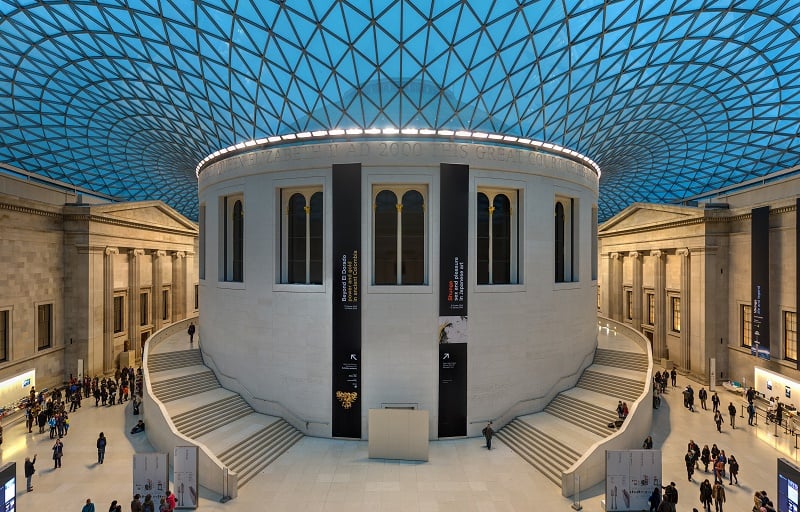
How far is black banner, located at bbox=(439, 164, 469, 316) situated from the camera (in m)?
21.4

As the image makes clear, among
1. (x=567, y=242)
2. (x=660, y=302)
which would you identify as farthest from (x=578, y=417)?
(x=660, y=302)

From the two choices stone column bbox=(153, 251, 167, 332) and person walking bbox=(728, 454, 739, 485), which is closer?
person walking bbox=(728, 454, 739, 485)

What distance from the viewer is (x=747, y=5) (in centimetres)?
2003

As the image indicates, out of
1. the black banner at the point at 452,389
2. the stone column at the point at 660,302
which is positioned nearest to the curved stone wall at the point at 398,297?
the black banner at the point at 452,389

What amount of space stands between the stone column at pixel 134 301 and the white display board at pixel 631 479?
37.8m

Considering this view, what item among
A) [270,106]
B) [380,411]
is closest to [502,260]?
[380,411]

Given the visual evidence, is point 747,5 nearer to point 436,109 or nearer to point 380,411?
point 436,109

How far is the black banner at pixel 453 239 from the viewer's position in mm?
21438

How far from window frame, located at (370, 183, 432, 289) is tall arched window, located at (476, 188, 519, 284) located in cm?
311

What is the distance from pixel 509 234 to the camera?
23.9m

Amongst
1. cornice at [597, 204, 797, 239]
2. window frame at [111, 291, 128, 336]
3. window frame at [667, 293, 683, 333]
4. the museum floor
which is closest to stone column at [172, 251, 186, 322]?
window frame at [111, 291, 128, 336]

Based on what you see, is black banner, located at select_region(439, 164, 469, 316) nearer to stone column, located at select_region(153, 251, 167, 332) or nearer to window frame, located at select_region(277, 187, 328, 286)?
window frame, located at select_region(277, 187, 328, 286)

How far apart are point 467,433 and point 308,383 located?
8695 mm

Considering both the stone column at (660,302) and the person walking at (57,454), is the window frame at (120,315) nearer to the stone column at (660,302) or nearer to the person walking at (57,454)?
the person walking at (57,454)
